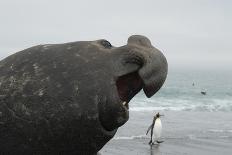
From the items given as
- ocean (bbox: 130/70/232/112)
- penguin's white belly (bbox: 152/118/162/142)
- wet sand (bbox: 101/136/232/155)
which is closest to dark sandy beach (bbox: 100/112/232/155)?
wet sand (bbox: 101/136/232/155)

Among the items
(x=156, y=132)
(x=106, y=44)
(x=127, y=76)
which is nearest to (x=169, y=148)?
(x=156, y=132)

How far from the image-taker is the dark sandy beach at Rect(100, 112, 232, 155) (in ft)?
66.5

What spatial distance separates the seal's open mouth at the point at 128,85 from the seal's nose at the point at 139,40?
11.1 inches

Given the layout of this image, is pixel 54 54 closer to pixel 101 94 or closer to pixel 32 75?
pixel 32 75

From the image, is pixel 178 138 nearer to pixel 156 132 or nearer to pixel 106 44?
pixel 156 132

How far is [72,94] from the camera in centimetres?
454

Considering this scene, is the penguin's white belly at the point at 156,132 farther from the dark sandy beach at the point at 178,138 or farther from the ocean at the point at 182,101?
the ocean at the point at 182,101

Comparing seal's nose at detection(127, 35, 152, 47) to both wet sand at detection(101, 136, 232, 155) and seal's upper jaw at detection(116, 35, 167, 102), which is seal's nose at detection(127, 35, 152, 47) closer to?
seal's upper jaw at detection(116, 35, 167, 102)

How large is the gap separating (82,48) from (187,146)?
17347 mm

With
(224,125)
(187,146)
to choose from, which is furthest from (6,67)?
(224,125)

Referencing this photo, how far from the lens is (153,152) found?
20250 mm

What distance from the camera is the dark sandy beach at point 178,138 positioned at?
2027cm

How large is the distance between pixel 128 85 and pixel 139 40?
15.4 inches

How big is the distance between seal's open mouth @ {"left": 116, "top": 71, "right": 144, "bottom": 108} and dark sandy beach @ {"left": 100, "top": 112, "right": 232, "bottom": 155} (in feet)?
45.0
